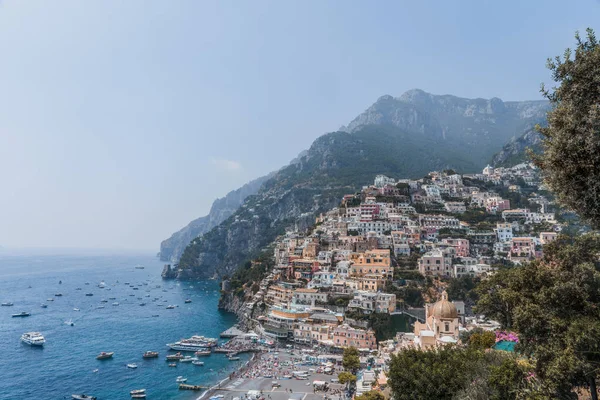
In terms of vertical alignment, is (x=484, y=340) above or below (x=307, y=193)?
below

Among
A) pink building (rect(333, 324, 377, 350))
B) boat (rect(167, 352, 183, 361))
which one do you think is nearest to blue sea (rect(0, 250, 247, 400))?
boat (rect(167, 352, 183, 361))

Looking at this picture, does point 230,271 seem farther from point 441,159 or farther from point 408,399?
point 408,399

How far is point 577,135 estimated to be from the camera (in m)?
9.43

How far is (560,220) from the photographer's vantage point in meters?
75.6

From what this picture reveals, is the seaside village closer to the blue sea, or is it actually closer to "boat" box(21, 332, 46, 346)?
the blue sea

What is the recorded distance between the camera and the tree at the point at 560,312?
11.4 m

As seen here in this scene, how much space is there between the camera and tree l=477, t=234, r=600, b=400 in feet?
37.4

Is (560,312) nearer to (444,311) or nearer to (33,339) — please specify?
(444,311)

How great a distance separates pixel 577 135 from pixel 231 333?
60.3 m

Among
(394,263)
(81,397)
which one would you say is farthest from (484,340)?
(394,263)

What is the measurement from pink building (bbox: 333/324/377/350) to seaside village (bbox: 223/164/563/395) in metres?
0.12

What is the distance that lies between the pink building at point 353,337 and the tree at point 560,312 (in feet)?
120

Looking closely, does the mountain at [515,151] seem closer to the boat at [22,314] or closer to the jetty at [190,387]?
the jetty at [190,387]

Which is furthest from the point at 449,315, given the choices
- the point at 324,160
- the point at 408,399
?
the point at 324,160
